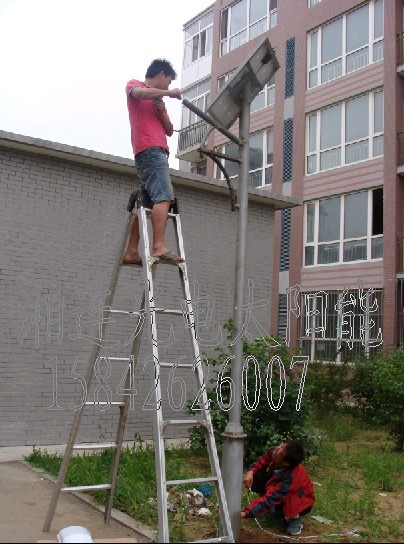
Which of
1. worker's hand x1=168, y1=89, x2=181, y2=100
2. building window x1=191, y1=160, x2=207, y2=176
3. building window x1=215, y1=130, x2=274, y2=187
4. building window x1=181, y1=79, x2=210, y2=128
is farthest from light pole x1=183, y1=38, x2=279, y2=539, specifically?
building window x1=181, y1=79, x2=210, y2=128

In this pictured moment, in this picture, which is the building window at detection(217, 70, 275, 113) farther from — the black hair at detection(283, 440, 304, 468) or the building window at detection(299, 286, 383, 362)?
the black hair at detection(283, 440, 304, 468)

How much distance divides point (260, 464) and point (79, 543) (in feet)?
11.2

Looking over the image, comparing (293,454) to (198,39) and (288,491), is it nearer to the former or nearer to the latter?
(288,491)

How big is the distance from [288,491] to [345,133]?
16992 mm

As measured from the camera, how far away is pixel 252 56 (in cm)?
526

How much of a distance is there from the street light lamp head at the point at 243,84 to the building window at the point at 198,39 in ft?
78.1

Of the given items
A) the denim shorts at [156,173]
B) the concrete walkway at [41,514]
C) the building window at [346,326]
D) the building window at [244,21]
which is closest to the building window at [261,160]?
the building window at [244,21]

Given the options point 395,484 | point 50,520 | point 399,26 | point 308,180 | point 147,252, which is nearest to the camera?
point 147,252

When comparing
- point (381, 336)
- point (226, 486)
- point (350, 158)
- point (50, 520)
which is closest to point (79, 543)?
point (226, 486)

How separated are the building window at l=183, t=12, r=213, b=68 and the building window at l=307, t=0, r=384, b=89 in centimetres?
709

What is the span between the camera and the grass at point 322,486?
217 inches

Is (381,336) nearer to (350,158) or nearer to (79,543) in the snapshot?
(350,158)

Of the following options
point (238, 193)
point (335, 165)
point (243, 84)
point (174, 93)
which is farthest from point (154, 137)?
point (335, 165)

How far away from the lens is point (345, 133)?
807 inches
